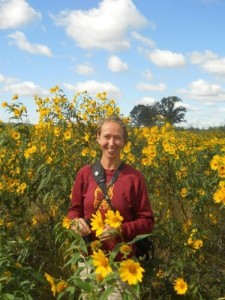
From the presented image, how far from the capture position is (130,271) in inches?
58.6

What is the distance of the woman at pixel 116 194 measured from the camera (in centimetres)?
205

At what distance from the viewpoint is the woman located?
A: 2047 millimetres

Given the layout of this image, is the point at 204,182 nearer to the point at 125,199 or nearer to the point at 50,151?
the point at 50,151

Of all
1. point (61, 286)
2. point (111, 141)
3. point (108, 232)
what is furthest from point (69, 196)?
point (108, 232)

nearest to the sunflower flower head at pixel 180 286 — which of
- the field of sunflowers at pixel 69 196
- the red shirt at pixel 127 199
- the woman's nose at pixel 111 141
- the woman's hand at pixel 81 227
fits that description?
the field of sunflowers at pixel 69 196

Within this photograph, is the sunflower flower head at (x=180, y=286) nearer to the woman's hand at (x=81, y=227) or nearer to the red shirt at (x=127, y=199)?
the red shirt at (x=127, y=199)

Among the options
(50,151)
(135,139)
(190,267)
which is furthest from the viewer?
(135,139)

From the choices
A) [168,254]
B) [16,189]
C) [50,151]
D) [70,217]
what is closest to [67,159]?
[50,151]

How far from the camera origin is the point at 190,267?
2506 millimetres

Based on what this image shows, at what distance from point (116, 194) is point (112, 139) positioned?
0.26 metres

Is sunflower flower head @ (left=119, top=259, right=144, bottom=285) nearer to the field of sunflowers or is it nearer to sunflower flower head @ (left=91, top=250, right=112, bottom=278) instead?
sunflower flower head @ (left=91, top=250, right=112, bottom=278)

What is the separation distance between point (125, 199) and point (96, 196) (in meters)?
0.14

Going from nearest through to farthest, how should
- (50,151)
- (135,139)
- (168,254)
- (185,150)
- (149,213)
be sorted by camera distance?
(149,213)
(168,254)
(50,151)
(185,150)
(135,139)

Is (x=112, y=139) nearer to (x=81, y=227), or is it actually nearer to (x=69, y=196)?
(x=81, y=227)
